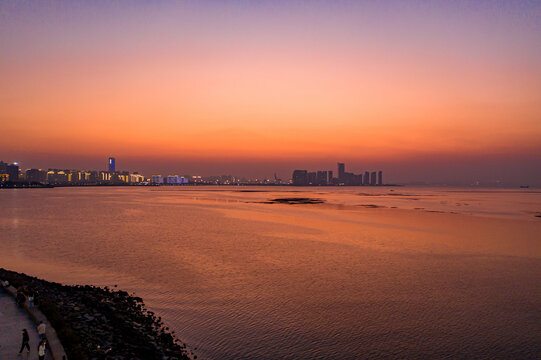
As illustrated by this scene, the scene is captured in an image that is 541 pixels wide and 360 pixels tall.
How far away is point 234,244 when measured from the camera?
40.0 m

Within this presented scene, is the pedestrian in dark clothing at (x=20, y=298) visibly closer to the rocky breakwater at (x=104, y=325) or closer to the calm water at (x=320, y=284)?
the rocky breakwater at (x=104, y=325)

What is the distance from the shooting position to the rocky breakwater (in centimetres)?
1281

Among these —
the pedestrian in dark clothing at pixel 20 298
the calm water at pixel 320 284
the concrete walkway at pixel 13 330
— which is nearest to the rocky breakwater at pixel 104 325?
the pedestrian in dark clothing at pixel 20 298

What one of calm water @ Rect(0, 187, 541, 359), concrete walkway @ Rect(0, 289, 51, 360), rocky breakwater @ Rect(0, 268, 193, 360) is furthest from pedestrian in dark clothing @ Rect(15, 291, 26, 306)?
calm water @ Rect(0, 187, 541, 359)

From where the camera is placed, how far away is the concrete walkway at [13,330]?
37.3 feet

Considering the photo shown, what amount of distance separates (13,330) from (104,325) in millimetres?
3279

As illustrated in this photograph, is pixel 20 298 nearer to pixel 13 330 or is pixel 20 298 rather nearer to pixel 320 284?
pixel 13 330

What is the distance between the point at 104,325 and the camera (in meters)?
15.2

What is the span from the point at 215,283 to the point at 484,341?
52.6 feet

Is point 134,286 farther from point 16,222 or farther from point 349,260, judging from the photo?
point 16,222

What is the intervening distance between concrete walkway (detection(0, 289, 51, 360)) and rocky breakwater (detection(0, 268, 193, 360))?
0.70 metres

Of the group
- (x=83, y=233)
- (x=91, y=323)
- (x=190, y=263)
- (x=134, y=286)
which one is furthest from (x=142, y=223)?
(x=91, y=323)

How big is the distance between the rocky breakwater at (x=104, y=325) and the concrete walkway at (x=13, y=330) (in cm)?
70

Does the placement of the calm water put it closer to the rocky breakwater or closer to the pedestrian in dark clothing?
the rocky breakwater
